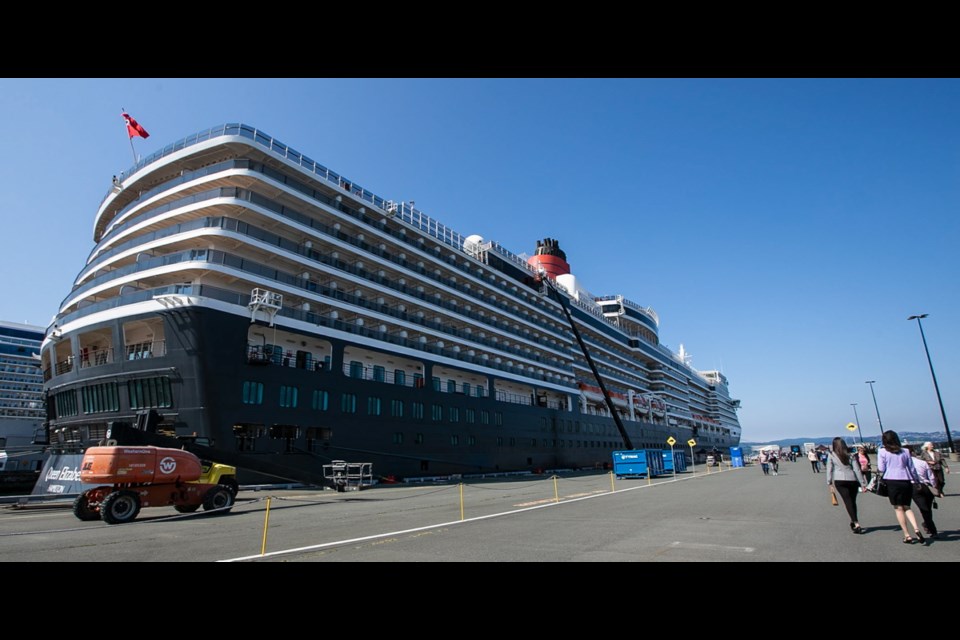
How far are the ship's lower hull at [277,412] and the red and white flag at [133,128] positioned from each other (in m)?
12.0

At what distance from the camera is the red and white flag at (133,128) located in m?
25.8

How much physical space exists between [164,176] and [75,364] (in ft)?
36.7

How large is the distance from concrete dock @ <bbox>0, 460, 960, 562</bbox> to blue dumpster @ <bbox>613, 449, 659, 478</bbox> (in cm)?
1332

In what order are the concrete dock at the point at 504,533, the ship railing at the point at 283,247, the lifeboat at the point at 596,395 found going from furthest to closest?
the lifeboat at the point at 596,395
the ship railing at the point at 283,247
the concrete dock at the point at 504,533

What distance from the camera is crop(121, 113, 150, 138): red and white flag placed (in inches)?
1017

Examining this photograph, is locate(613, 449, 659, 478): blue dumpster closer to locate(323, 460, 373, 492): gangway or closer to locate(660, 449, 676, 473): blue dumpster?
locate(660, 449, 676, 473): blue dumpster

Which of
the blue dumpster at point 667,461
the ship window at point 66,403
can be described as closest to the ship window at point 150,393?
the ship window at point 66,403

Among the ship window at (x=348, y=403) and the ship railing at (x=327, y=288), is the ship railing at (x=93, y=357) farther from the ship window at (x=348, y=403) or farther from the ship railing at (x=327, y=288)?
the ship window at (x=348, y=403)

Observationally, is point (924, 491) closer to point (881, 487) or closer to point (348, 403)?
point (881, 487)

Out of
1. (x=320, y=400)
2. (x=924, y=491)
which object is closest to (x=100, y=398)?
(x=320, y=400)

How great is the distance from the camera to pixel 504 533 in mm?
9055

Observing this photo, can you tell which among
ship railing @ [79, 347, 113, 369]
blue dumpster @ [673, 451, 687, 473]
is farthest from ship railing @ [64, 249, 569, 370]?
blue dumpster @ [673, 451, 687, 473]
